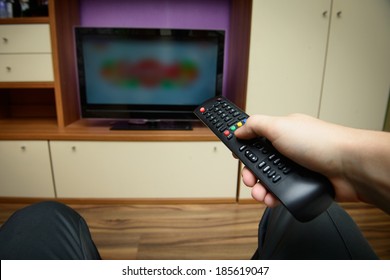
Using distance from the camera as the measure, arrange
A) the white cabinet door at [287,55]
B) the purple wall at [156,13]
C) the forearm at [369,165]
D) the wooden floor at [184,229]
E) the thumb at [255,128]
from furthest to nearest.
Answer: the purple wall at [156,13], the white cabinet door at [287,55], the wooden floor at [184,229], the thumb at [255,128], the forearm at [369,165]

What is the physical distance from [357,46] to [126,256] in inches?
58.4

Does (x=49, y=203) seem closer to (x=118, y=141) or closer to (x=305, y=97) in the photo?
(x=118, y=141)

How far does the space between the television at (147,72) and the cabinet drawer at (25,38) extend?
0.15 meters

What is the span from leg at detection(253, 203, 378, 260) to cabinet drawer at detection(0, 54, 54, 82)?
133 cm

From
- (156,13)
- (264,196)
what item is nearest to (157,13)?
(156,13)

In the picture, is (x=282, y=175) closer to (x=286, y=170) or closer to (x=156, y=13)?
(x=286, y=170)

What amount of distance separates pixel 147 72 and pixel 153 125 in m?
0.29

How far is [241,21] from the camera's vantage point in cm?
150

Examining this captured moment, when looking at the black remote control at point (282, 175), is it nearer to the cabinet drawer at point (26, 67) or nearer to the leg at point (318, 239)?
the leg at point (318, 239)

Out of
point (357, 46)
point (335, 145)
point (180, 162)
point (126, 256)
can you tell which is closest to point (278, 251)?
point (335, 145)

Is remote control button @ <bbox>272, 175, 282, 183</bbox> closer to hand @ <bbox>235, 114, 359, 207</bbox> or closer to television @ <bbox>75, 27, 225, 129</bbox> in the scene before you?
hand @ <bbox>235, 114, 359, 207</bbox>

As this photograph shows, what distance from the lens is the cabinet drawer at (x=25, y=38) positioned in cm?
135

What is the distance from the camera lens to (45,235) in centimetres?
55

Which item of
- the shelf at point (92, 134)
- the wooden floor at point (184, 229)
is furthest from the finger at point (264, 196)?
the shelf at point (92, 134)
